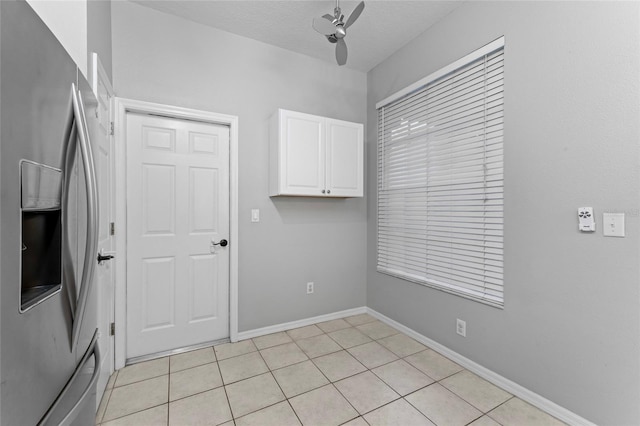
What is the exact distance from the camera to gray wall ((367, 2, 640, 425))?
4.79ft

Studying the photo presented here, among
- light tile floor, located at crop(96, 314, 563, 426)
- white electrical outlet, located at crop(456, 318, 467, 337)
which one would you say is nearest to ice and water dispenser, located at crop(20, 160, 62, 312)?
light tile floor, located at crop(96, 314, 563, 426)

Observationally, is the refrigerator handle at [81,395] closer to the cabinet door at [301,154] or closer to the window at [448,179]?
the cabinet door at [301,154]

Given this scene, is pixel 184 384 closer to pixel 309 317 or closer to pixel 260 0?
pixel 309 317

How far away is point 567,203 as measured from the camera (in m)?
1.67

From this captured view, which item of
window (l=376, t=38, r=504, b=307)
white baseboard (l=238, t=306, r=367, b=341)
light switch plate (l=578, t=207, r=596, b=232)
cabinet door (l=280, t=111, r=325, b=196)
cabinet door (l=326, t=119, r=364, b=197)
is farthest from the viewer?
cabinet door (l=326, t=119, r=364, b=197)

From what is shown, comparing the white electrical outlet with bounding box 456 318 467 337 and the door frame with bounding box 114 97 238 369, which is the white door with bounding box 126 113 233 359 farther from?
the white electrical outlet with bounding box 456 318 467 337

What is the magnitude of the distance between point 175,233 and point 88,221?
1711mm

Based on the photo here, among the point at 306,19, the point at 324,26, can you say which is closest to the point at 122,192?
the point at 324,26

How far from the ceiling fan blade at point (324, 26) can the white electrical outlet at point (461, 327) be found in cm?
240

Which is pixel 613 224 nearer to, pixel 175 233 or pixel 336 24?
pixel 336 24

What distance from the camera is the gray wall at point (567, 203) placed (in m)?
1.46

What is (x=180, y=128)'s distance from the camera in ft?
8.13

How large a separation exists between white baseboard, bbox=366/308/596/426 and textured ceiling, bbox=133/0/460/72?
2.80 m

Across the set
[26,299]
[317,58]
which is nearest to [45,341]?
[26,299]
